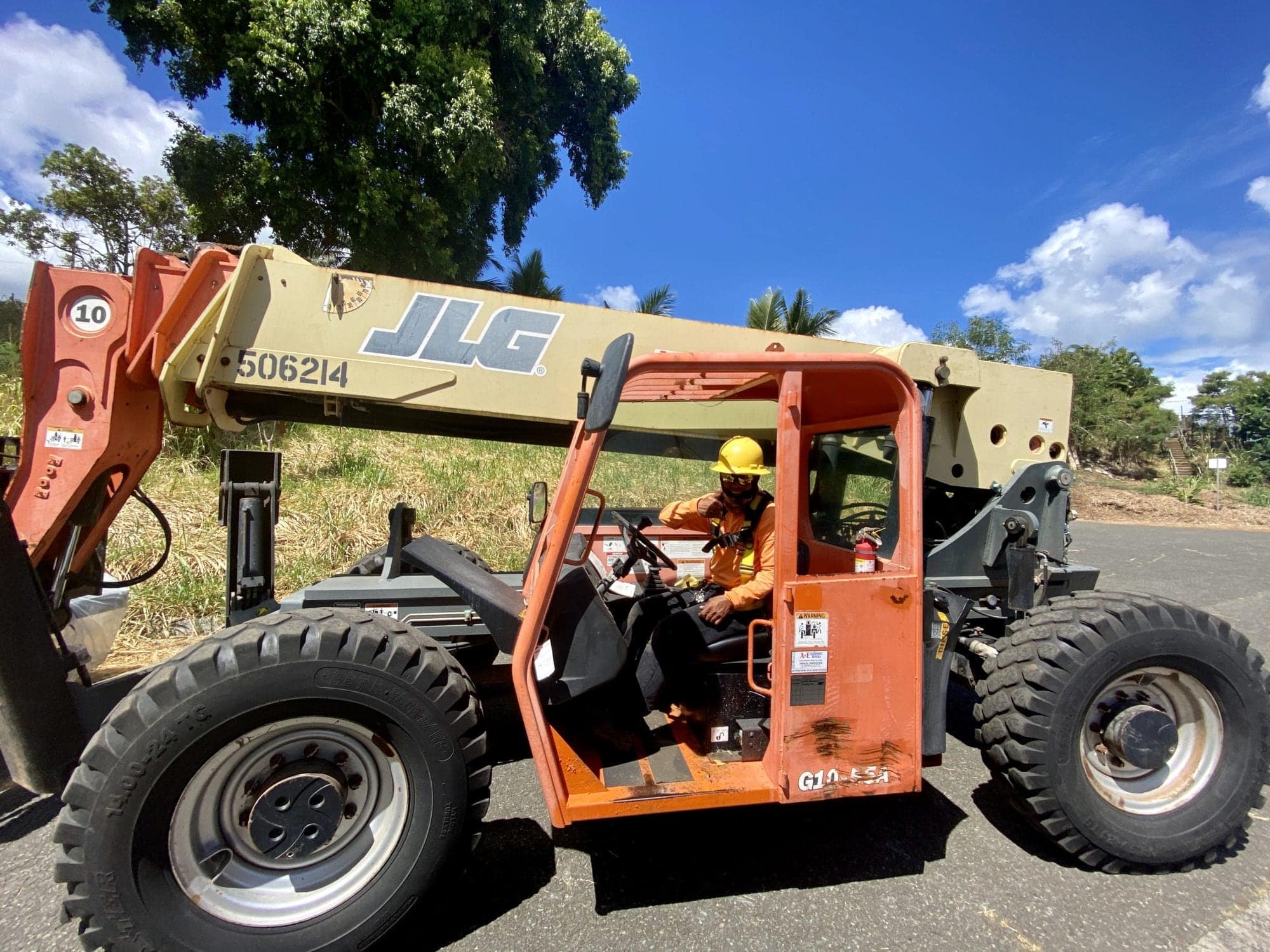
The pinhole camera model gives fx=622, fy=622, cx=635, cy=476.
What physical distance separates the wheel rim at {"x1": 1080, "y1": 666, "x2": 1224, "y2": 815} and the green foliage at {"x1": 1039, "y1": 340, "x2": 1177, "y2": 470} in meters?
29.2

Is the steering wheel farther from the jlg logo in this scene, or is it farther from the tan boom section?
the jlg logo

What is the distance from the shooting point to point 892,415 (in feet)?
8.96

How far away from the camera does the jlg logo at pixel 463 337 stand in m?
2.74

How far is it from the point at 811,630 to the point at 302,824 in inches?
76.5

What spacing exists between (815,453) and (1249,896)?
101 inches

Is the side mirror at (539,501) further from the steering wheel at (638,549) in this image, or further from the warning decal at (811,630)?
the warning decal at (811,630)

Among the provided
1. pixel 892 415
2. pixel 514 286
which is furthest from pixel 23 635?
pixel 514 286

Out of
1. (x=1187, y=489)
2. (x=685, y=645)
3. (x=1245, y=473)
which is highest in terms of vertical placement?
(x=1245, y=473)

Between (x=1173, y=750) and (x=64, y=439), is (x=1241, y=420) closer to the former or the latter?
(x=1173, y=750)

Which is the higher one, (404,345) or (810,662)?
(404,345)

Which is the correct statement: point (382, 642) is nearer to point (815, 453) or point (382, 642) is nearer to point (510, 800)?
point (510, 800)

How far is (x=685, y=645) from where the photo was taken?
9.39ft

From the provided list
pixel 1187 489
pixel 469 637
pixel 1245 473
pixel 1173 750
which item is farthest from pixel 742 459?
pixel 1245 473

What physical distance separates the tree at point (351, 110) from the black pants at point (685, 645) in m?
10.0
